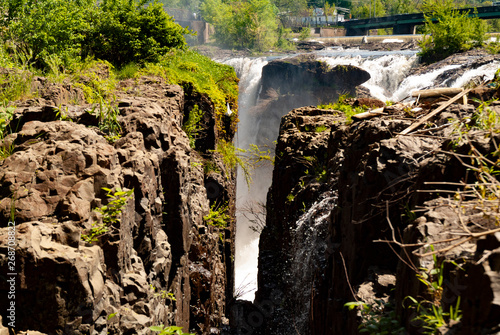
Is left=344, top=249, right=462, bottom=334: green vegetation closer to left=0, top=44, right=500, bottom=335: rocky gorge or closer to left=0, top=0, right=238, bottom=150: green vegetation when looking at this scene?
→ left=0, top=44, right=500, bottom=335: rocky gorge

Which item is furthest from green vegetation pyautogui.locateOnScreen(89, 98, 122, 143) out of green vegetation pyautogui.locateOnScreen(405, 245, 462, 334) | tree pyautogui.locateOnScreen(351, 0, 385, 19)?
tree pyautogui.locateOnScreen(351, 0, 385, 19)

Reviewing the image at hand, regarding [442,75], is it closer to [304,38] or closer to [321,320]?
[321,320]

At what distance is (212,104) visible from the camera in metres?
11.1

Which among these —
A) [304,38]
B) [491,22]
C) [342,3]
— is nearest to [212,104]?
[304,38]

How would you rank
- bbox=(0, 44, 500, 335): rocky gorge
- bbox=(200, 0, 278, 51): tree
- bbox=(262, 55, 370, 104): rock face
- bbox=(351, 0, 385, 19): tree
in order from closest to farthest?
1. bbox=(0, 44, 500, 335): rocky gorge
2. bbox=(262, 55, 370, 104): rock face
3. bbox=(200, 0, 278, 51): tree
4. bbox=(351, 0, 385, 19): tree

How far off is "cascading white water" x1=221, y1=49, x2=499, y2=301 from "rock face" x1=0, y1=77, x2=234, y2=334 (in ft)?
31.0

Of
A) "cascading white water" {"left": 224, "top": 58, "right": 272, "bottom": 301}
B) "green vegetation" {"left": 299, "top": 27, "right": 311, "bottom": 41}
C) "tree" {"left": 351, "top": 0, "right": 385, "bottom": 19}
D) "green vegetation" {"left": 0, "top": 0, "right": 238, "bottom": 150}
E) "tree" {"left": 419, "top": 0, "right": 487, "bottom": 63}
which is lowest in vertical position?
"cascading white water" {"left": 224, "top": 58, "right": 272, "bottom": 301}

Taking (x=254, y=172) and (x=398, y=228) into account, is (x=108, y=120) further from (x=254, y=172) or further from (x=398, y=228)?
(x=254, y=172)

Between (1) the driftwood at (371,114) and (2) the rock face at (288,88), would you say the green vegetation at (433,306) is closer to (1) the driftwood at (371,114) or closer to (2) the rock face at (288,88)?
(1) the driftwood at (371,114)

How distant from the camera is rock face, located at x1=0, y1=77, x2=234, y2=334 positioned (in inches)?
115

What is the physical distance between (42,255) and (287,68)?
25.2 m

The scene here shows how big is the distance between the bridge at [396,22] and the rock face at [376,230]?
27025 millimetres

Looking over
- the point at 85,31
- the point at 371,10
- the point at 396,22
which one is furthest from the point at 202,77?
the point at 371,10

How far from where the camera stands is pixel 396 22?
125 feet
